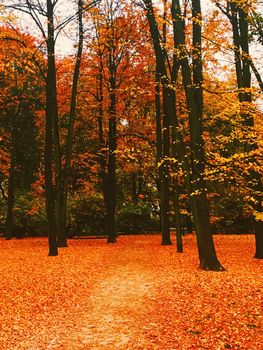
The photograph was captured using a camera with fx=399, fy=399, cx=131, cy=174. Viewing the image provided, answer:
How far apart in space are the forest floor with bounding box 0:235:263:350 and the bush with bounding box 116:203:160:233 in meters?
18.6

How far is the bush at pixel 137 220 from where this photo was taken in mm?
33406

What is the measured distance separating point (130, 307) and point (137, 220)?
26153 millimetres

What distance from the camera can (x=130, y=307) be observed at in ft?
28.5

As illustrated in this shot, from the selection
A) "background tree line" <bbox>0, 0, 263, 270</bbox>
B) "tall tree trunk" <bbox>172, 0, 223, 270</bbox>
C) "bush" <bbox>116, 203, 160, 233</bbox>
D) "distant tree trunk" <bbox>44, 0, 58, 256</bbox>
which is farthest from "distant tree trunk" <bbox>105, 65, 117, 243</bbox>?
"tall tree trunk" <bbox>172, 0, 223, 270</bbox>

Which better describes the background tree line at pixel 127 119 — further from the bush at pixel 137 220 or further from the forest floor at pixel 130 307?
the forest floor at pixel 130 307

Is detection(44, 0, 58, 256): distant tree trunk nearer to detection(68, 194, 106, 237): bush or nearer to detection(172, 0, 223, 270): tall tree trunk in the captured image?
detection(172, 0, 223, 270): tall tree trunk

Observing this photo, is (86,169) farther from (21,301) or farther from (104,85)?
(21,301)

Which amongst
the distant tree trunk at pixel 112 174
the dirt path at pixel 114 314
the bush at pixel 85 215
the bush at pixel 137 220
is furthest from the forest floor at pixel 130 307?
the bush at pixel 137 220

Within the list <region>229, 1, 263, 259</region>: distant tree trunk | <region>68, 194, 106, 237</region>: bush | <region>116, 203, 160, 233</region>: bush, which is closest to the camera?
<region>229, 1, 263, 259</region>: distant tree trunk

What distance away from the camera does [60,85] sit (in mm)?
28953

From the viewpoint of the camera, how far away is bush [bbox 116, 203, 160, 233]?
33406 mm

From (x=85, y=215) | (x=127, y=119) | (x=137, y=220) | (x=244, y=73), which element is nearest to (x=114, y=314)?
(x=244, y=73)

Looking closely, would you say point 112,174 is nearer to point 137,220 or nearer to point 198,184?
point 137,220

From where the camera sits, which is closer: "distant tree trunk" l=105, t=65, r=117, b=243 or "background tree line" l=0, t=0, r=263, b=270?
"background tree line" l=0, t=0, r=263, b=270
